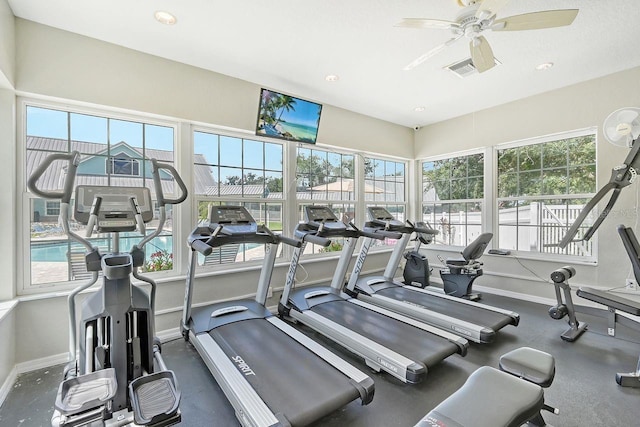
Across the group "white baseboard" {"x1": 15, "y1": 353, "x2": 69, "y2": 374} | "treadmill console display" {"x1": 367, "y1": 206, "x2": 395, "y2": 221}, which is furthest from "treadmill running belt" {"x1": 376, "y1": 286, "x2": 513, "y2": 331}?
"white baseboard" {"x1": 15, "y1": 353, "x2": 69, "y2": 374}

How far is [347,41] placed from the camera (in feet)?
9.37

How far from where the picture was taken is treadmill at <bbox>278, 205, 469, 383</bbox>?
2420 millimetres

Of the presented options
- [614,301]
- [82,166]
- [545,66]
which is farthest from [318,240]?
[545,66]

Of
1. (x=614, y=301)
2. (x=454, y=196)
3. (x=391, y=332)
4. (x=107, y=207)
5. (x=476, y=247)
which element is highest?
(x=454, y=196)

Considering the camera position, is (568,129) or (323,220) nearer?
(323,220)

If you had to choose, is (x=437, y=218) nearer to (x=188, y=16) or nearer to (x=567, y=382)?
(x=567, y=382)

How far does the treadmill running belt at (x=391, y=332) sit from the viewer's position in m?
2.50

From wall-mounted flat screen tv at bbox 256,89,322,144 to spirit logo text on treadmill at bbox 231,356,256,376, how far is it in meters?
2.63

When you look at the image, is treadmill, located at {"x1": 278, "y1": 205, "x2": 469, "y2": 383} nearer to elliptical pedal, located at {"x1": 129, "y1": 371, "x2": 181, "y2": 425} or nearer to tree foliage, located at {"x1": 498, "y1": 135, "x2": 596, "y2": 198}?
elliptical pedal, located at {"x1": 129, "y1": 371, "x2": 181, "y2": 425}

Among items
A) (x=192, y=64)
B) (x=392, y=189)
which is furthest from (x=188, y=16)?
(x=392, y=189)

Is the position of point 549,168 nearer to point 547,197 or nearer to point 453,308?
point 547,197

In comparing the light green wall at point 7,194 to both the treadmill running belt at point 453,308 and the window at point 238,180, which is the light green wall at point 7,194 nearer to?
the window at point 238,180

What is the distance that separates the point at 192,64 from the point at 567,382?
4697mm

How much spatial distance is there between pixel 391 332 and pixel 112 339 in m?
2.32
